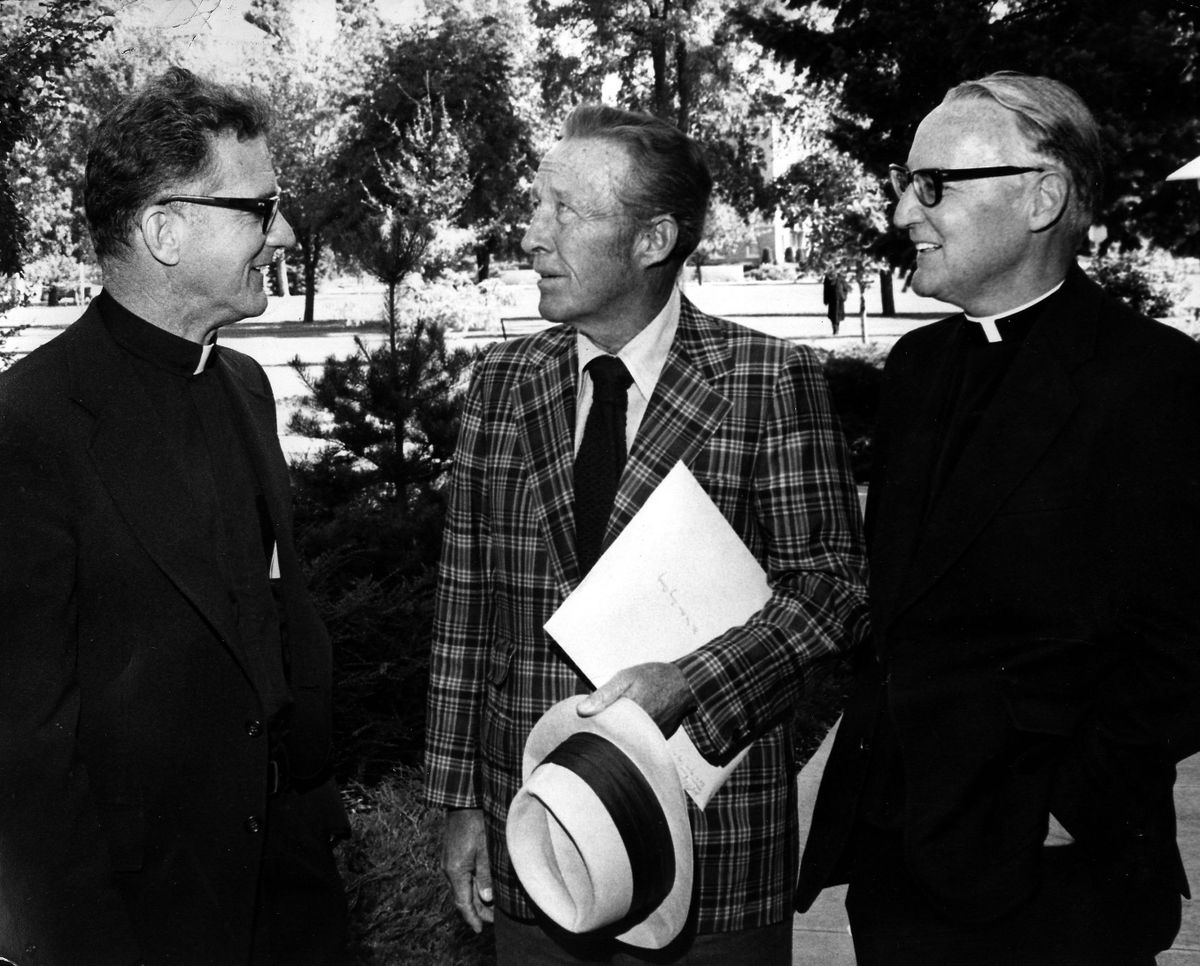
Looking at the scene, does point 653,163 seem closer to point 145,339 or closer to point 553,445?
point 553,445

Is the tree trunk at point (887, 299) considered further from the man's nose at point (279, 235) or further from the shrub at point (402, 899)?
the man's nose at point (279, 235)

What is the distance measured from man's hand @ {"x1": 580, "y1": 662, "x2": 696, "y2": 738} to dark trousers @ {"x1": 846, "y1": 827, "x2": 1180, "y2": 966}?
0.48m

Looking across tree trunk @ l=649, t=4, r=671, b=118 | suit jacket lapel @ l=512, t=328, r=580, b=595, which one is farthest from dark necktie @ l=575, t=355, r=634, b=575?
tree trunk @ l=649, t=4, r=671, b=118

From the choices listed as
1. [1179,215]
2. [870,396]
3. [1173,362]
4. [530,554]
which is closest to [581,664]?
[530,554]

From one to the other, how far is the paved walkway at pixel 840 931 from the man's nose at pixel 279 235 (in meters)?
2.51

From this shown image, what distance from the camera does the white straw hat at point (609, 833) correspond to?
70.9 inches

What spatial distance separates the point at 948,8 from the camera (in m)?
12.8

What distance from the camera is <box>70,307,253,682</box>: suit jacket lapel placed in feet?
7.09

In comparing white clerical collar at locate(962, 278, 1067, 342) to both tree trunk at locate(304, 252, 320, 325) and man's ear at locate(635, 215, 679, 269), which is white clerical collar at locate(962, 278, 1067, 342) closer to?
man's ear at locate(635, 215, 679, 269)

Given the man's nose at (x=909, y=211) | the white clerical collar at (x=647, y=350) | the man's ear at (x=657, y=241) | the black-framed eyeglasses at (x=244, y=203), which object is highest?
the black-framed eyeglasses at (x=244, y=203)

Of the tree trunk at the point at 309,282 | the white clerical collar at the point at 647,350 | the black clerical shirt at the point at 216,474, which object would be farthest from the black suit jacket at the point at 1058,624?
the tree trunk at the point at 309,282

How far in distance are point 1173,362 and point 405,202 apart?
798 inches

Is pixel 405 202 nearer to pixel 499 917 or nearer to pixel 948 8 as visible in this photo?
pixel 948 8

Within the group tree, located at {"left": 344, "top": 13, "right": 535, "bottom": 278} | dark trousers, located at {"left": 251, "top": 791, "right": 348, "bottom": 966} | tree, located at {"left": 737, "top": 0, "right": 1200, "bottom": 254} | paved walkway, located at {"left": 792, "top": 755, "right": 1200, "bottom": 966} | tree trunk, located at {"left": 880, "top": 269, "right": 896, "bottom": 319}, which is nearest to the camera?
dark trousers, located at {"left": 251, "top": 791, "right": 348, "bottom": 966}
